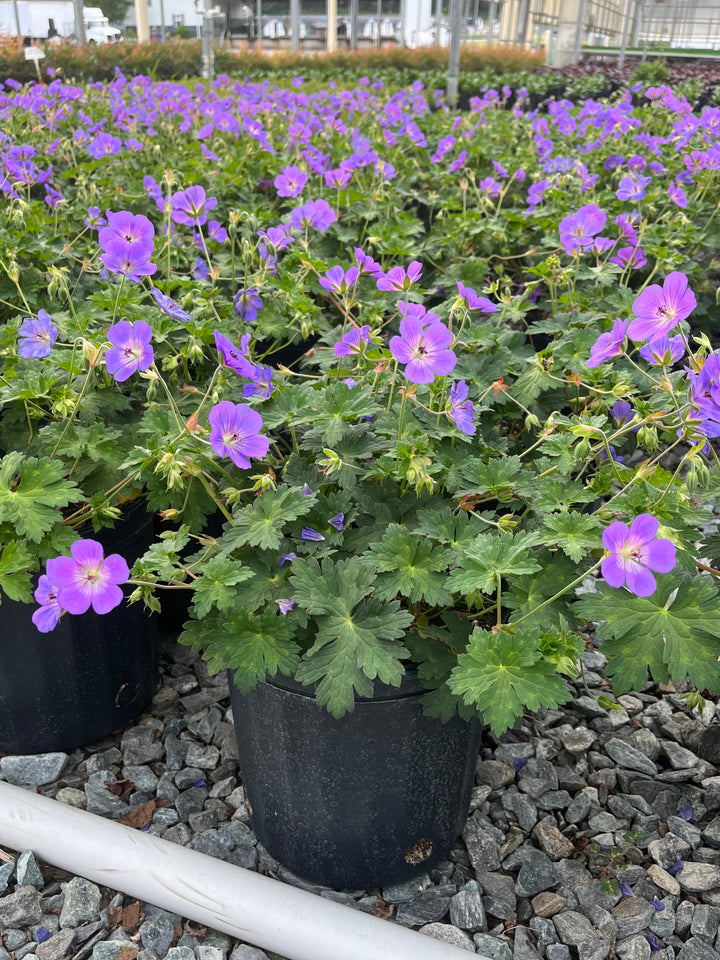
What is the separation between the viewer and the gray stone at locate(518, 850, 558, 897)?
1726mm

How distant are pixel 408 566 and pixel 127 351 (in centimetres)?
57

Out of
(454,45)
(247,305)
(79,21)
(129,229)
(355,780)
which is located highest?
(79,21)

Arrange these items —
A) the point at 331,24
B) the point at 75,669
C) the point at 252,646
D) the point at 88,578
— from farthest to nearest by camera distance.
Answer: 1. the point at 331,24
2. the point at 75,669
3. the point at 252,646
4. the point at 88,578

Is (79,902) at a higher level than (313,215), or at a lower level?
lower

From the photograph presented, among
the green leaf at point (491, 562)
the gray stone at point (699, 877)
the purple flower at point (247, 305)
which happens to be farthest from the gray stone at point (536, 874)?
the purple flower at point (247, 305)

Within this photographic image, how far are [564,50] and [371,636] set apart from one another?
23.5 metres

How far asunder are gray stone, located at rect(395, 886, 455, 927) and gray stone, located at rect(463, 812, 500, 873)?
0.27 ft

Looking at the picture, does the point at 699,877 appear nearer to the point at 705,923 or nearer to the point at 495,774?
the point at 705,923

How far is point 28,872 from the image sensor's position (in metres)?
1.70

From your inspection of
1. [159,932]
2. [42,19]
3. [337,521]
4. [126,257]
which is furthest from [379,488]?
[42,19]

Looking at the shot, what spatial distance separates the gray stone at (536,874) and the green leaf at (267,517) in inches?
34.2

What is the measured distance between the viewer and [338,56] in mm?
15156

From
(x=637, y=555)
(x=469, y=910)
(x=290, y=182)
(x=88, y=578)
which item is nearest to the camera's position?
(x=637, y=555)

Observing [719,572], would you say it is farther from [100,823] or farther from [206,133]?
[206,133]
